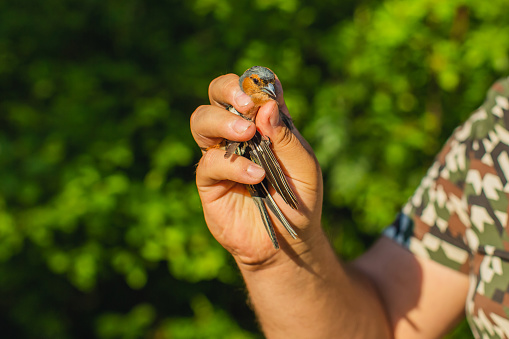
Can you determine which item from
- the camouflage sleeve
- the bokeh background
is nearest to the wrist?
the camouflage sleeve

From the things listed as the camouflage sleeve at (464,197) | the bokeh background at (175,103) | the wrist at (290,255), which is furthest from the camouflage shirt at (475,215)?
the bokeh background at (175,103)

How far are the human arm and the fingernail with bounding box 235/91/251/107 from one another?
0.04 ft

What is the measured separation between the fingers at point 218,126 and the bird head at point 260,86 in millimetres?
79

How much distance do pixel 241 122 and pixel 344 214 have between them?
3.08 metres

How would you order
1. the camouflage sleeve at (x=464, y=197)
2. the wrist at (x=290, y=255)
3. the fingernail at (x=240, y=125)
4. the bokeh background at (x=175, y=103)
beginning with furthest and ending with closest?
the bokeh background at (x=175, y=103)
the camouflage sleeve at (x=464, y=197)
the wrist at (x=290, y=255)
the fingernail at (x=240, y=125)

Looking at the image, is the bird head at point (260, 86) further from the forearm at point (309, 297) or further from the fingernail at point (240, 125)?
the forearm at point (309, 297)

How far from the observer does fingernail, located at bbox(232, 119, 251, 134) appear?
108cm

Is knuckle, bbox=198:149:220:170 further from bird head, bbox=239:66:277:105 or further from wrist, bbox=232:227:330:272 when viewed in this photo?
wrist, bbox=232:227:330:272

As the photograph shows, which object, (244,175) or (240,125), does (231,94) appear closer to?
(240,125)

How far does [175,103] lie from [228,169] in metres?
2.51

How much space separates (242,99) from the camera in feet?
3.72

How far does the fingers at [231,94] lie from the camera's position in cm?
113

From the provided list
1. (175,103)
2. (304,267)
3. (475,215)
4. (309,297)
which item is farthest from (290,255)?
(175,103)

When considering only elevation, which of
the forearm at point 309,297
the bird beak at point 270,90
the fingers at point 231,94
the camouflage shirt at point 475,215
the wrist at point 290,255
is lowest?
the forearm at point 309,297
